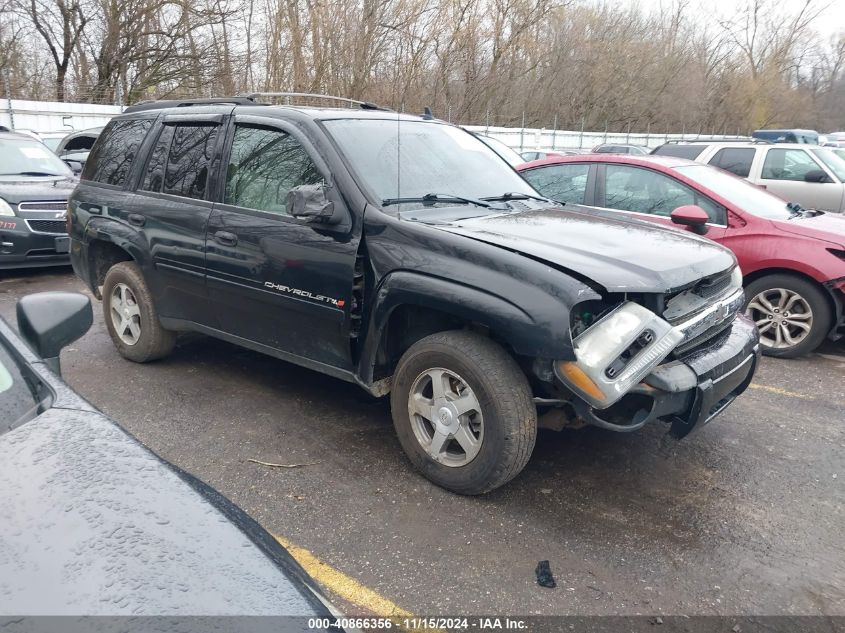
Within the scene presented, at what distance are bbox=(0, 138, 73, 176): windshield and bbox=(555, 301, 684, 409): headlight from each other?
870cm

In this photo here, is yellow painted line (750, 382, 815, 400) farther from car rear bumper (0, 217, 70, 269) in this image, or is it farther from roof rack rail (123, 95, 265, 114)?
car rear bumper (0, 217, 70, 269)

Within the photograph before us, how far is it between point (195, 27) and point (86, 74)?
15.1ft

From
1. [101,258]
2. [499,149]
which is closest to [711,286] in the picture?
[499,149]

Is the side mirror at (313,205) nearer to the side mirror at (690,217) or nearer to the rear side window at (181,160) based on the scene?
the rear side window at (181,160)

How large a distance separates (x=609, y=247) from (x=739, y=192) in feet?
11.6

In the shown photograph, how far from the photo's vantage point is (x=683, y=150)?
10242 millimetres

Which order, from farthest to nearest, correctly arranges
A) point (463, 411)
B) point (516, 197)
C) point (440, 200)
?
A: point (516, 197) < point (440, 200) < point (463, 411)

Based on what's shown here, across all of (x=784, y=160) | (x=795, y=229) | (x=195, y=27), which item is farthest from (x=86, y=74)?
(x=795, y=229)

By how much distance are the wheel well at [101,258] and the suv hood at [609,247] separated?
3.09 meters

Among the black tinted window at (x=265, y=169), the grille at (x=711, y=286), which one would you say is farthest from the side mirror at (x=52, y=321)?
the grille at (x=711, y=286)

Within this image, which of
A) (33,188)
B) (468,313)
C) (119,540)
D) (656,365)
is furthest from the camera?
(33,188)

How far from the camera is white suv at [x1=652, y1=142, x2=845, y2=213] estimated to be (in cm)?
1004

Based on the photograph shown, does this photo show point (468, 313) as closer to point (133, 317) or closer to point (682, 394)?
point (682, 394)

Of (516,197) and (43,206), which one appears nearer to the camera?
(516,197)
